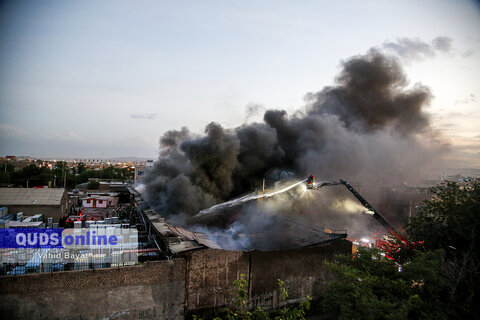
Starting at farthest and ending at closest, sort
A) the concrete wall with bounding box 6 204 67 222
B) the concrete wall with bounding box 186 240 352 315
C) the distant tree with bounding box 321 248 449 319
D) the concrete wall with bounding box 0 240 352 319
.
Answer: the concrete wall with bounding box 6 204 67 222 → the concrete wall with bounding box 186 240 352 315 → the concrete wall with bounding box 0 240 352 319 → the distant tree with bounding box 321 248 449 319

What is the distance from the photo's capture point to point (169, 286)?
457 inches

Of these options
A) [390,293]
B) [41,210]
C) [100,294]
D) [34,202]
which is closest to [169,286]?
[100,294]

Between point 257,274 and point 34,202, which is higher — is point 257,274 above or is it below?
below

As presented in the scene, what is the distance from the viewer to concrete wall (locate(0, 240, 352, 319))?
9.78 meters

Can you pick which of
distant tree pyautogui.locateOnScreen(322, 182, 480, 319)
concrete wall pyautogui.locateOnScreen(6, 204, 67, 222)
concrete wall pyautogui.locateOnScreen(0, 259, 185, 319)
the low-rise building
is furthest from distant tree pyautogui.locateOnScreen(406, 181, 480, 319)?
the low-rise building

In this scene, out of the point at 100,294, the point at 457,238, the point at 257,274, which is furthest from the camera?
the point at 257,274

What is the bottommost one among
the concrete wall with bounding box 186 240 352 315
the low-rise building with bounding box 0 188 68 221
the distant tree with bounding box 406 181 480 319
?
the concrete wall with bounding box 186 240 352 315

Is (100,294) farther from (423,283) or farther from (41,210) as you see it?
(41,210)

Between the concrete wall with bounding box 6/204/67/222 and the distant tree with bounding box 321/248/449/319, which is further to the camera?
the concrete wall with bounding box 6/204/67/222

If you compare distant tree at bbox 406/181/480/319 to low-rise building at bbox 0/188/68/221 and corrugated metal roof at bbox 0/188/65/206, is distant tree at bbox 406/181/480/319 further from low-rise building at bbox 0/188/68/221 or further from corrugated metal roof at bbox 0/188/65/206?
corrugated metal roof at bbox 0/188/65/206

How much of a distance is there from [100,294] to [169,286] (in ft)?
8.37

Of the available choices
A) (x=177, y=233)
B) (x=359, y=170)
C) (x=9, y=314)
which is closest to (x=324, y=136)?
(x=359, y=170)

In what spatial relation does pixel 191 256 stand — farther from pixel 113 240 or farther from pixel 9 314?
pixel 9 314

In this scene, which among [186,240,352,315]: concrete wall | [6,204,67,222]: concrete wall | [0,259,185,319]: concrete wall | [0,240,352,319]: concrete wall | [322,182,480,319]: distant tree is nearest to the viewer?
[322,182,480,319]: distant tree
